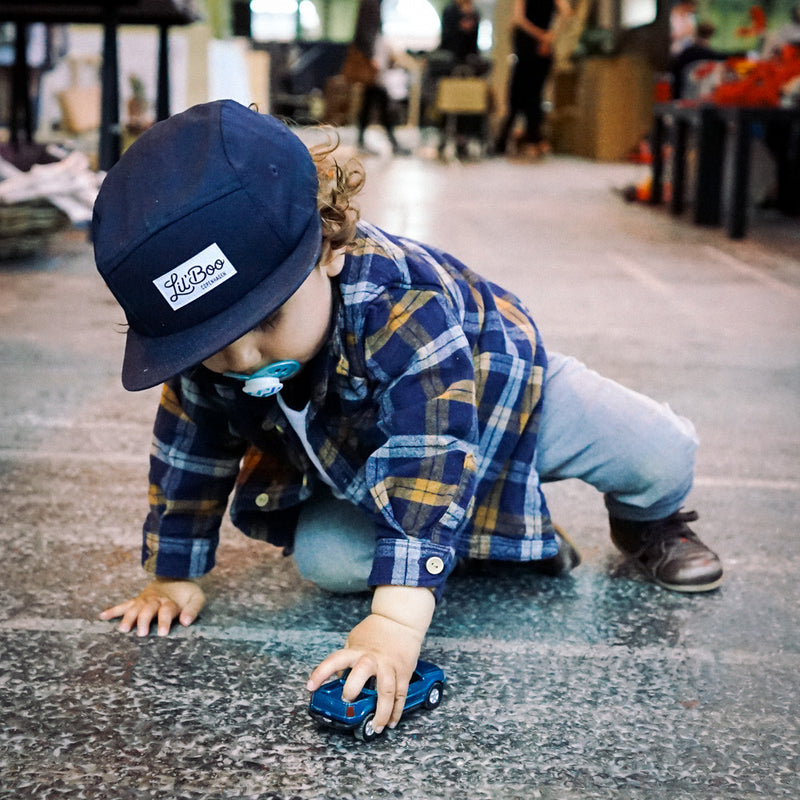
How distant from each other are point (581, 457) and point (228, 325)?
543 mm

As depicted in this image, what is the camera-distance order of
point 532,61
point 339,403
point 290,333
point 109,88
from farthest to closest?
point 532,61
point 109,88
point 339,403
point 290,333

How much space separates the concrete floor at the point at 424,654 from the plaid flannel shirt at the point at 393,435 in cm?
11

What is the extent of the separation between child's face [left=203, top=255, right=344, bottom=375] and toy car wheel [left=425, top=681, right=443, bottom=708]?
1.10 ft

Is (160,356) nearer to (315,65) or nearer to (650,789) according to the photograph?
(650,789)

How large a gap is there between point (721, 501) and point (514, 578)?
1.48 ft

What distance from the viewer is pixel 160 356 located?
962 mm

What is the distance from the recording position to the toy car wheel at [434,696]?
105cm

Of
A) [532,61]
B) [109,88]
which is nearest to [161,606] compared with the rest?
[109,88]

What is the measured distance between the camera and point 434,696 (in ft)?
3.45

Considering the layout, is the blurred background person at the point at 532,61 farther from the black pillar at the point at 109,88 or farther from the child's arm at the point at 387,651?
the child's arm at the point at 387,651

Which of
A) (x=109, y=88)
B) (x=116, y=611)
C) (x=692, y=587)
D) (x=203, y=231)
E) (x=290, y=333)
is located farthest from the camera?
(x=109, y=88)

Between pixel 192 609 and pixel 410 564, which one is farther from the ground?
pixel 410 564

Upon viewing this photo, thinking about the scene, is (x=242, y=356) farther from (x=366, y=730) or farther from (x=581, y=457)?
(x=581, y=457)

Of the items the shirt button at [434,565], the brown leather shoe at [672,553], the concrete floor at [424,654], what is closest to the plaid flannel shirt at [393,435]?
the shirt button at [434,565]
